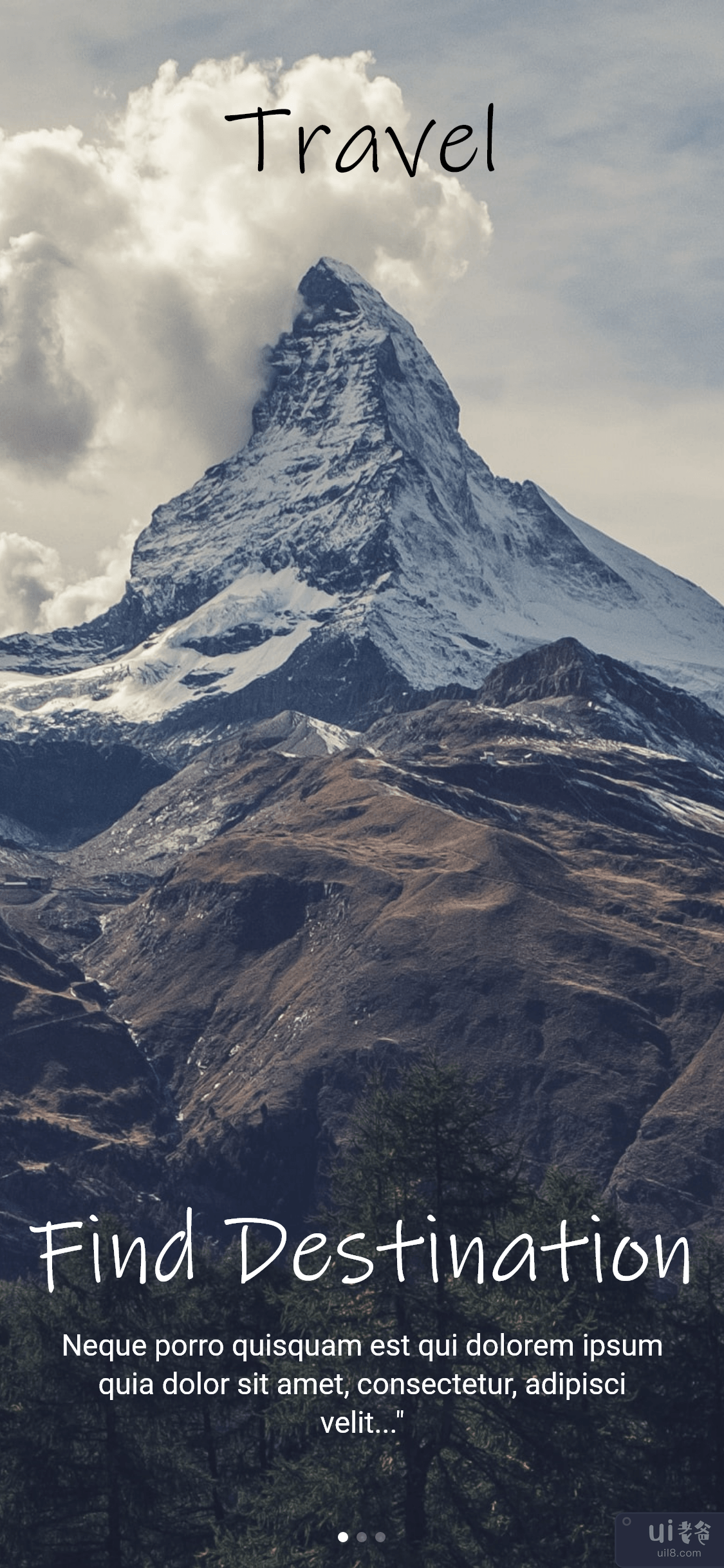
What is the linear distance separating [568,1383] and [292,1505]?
11.6 metres

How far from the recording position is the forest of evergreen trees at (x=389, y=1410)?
79.1 m

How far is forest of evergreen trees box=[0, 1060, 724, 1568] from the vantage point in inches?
3115

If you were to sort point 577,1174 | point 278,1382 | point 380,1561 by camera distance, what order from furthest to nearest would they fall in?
point 577,1174, point 278,1382, point 380,1561

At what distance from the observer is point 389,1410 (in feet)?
257

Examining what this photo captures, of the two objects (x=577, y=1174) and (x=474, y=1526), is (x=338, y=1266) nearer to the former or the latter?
(x=474, y=1526)

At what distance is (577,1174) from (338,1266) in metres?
17.6

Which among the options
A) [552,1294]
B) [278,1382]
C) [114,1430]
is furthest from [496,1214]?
[114,1430]

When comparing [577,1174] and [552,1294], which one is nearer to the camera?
[552,1294]

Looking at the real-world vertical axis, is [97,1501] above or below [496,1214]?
below

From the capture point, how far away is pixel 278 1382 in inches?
3258

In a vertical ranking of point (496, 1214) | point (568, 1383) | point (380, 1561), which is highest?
point (496, 1214)

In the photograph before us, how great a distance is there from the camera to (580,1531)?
3174 inches

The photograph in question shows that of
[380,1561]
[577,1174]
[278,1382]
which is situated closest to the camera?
[380,1561]

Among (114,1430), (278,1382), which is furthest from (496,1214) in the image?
(114,1430)
